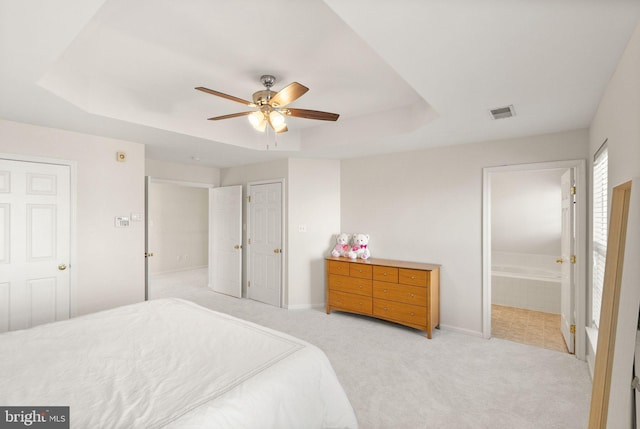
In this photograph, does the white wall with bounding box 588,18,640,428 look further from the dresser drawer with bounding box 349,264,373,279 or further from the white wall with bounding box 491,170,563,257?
the white wall with bounding box 491,170,563,257

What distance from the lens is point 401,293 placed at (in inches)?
148

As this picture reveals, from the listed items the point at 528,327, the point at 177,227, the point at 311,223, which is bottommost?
the point at 528,327

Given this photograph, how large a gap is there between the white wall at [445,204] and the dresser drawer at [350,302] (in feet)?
2.35

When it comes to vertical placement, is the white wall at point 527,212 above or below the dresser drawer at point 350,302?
above

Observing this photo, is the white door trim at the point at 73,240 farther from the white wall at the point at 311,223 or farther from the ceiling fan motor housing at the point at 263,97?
the white wall at the point at 311,223

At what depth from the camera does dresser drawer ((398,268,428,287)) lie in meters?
3.60

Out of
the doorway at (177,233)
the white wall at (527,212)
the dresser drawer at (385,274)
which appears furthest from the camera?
the doorway at (177,233)

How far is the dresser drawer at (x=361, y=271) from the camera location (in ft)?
13.2

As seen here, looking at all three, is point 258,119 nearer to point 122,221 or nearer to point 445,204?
point 122,221

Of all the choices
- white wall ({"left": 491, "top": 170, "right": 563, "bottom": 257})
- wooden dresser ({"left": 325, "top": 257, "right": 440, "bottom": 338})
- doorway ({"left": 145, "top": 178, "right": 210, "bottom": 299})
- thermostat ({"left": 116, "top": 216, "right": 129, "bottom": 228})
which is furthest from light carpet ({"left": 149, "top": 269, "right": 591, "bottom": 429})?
doorway ({"left": 145, "top": 178, "right": 210, "bottom": 299})

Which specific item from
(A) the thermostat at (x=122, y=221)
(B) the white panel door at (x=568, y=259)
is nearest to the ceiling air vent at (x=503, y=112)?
(B) the white panel door at (x=568, y=259)

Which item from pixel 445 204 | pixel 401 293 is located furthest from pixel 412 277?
pixel 445 204

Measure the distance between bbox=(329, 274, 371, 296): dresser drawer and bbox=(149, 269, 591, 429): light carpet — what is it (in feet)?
1.30

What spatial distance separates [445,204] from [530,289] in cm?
211
